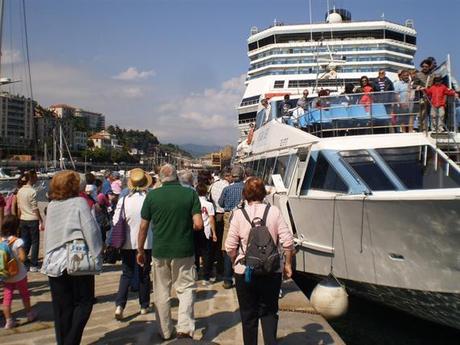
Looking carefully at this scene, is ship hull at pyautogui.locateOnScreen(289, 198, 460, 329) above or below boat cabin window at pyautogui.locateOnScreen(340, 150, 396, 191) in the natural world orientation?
below

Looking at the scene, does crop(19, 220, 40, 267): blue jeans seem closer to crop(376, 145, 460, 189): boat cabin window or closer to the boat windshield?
the boat windshield

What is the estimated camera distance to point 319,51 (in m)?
25.9

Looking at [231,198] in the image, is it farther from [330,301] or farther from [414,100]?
[414,100]

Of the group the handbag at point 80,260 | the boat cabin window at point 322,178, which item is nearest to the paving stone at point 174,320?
the handbag at point 80,260

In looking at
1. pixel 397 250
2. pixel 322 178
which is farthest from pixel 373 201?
pixel 322 178

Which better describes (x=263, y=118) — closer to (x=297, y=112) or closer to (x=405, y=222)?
(x=297, y=112)

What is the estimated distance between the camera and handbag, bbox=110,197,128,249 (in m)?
5.54

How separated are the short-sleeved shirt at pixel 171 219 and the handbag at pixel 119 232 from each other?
89 centimetres

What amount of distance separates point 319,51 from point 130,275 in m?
22.8

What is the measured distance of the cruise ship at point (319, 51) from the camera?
26.2 m

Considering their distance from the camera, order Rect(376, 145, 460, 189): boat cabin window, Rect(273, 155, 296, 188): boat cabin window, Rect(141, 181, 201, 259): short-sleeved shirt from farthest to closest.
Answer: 1. Rect(273, 155, 296, 188): boat cabin window
2. Rect(376, 145, 460, 189): boat cabin window
3. Rect(141, 181, 201, 259): short-sleeved shirt

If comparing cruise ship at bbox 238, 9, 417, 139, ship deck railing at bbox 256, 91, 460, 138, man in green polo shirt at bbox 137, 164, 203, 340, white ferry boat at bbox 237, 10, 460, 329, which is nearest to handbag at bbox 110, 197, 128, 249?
man in green polo shirt at bbox 137, 164, 203, 340

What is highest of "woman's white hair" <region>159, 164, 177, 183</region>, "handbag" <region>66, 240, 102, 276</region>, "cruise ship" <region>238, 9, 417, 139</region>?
"cruise ship" <region>238, 9, 417, 139</region>

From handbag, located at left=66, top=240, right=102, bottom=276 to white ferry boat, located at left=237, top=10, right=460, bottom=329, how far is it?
377cm
